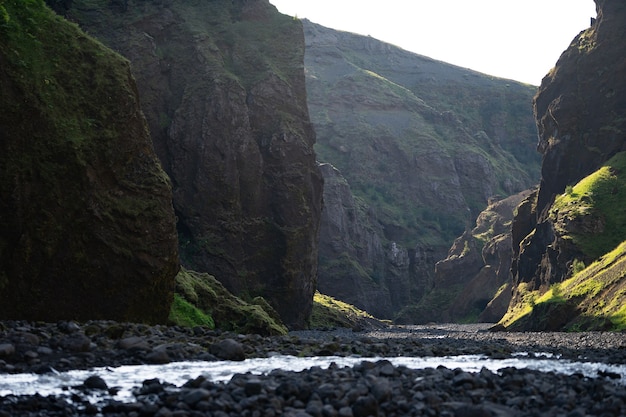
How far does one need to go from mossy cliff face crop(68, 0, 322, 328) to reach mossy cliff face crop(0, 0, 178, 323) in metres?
38.9

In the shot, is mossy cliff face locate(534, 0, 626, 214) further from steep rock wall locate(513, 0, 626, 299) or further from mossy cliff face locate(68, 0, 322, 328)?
mossy cliff face locate(68, 0, 322, 328)

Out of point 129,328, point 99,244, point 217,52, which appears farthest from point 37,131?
point 217,52

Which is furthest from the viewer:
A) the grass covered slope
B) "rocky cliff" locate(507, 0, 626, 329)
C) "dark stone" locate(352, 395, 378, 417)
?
"rocky cliff" locate(507, 0, 626, 329)

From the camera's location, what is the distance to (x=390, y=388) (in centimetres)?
1510

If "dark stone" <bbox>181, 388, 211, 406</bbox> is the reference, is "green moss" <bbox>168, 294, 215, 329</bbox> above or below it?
below

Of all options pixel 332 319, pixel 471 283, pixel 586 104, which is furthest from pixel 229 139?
pixel 471 283

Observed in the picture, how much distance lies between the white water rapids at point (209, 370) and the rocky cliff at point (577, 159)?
56.5m

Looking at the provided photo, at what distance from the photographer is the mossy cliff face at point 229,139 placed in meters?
76.7

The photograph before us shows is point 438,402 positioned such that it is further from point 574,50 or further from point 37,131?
point 574,50

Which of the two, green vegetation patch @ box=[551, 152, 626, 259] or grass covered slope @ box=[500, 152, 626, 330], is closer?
grass covered slope @ box=[500, 152, 626, 330]

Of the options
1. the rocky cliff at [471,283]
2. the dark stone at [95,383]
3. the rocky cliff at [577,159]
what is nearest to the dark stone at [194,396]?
the dark stone at [95,383]

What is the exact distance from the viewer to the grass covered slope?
189 ft

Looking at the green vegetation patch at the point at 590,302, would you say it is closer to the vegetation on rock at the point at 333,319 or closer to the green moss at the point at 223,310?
the green moss at the point at 223,310

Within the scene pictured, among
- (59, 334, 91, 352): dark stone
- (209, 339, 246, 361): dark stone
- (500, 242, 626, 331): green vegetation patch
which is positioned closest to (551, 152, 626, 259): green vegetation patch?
(500, 242, 626, 331): green vegetation patch
